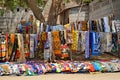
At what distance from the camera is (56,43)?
31.8 ft

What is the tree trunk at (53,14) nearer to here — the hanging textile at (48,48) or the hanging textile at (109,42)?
the hanging textile at (48,48)

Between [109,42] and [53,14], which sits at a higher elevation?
[53,14]

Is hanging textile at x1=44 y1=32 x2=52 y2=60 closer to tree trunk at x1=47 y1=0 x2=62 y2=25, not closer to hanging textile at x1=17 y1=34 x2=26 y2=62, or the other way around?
hanging textile at x1=17 y1=34 x2=26 y2=62

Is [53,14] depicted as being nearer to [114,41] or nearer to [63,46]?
[63,46]

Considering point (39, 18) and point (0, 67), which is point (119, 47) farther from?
point (0, 67)

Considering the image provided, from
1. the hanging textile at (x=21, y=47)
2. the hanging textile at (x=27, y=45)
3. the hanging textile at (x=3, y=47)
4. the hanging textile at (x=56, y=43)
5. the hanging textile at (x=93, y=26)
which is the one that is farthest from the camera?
the hanging textile at (x=93, y=26)

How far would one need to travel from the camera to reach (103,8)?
12508 millimetres

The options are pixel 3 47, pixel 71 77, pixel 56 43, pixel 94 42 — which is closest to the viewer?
pixel 71 77

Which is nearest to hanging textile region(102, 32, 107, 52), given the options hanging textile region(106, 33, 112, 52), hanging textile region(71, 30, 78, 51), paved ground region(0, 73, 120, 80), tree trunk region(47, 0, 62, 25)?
hanging textile region(106, 33, 112, 52)

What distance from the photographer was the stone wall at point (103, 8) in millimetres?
11380

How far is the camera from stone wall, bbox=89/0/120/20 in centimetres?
1138

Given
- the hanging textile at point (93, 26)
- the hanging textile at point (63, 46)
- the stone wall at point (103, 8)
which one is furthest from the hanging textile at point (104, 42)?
the stone wall at point (103, 8)

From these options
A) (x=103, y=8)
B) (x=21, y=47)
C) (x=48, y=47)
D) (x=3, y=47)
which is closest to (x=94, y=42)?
(x=48, y=47)

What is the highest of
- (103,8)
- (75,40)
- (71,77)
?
(103,8)
